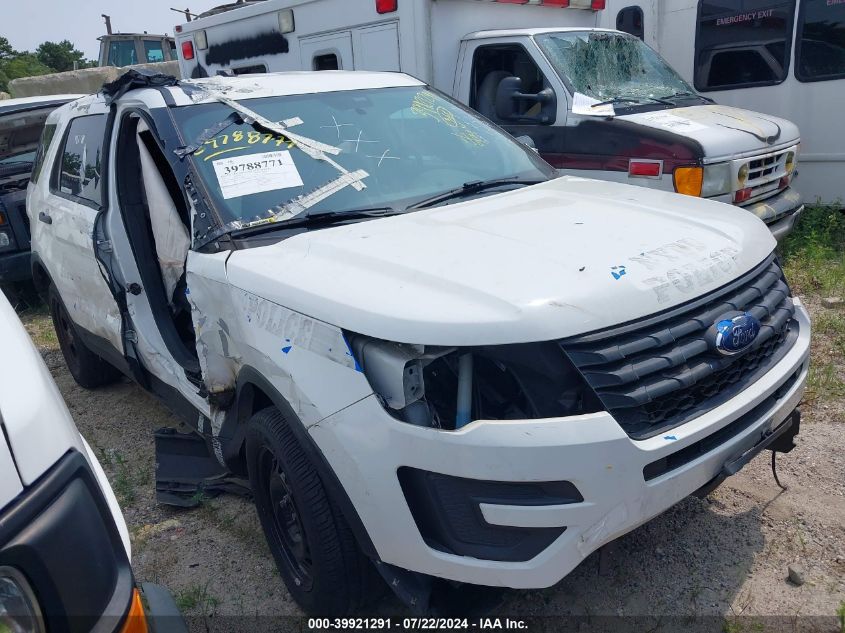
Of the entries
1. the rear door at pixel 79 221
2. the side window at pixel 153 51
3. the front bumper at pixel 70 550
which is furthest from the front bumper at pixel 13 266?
the side window at pixel 153 51

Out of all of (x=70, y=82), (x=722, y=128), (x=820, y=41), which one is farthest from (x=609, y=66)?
(x=70, y=82)

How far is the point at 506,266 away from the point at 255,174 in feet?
3.99

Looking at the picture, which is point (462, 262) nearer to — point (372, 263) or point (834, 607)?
point (372, 263)

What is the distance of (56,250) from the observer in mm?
4453

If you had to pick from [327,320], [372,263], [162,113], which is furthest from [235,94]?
[327,320]

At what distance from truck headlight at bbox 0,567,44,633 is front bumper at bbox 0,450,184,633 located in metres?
0.01

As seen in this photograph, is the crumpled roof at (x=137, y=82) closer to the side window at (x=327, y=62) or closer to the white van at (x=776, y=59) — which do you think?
the side window at (x=327, y=62)

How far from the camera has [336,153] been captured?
3113 mm

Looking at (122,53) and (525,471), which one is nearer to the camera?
(525,471)

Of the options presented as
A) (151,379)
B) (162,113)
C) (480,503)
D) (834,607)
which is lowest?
(834,607)

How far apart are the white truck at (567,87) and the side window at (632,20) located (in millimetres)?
1279

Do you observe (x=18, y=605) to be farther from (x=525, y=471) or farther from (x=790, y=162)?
(x=790, y=162)

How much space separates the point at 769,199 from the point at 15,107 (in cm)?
710

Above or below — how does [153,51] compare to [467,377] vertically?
above
